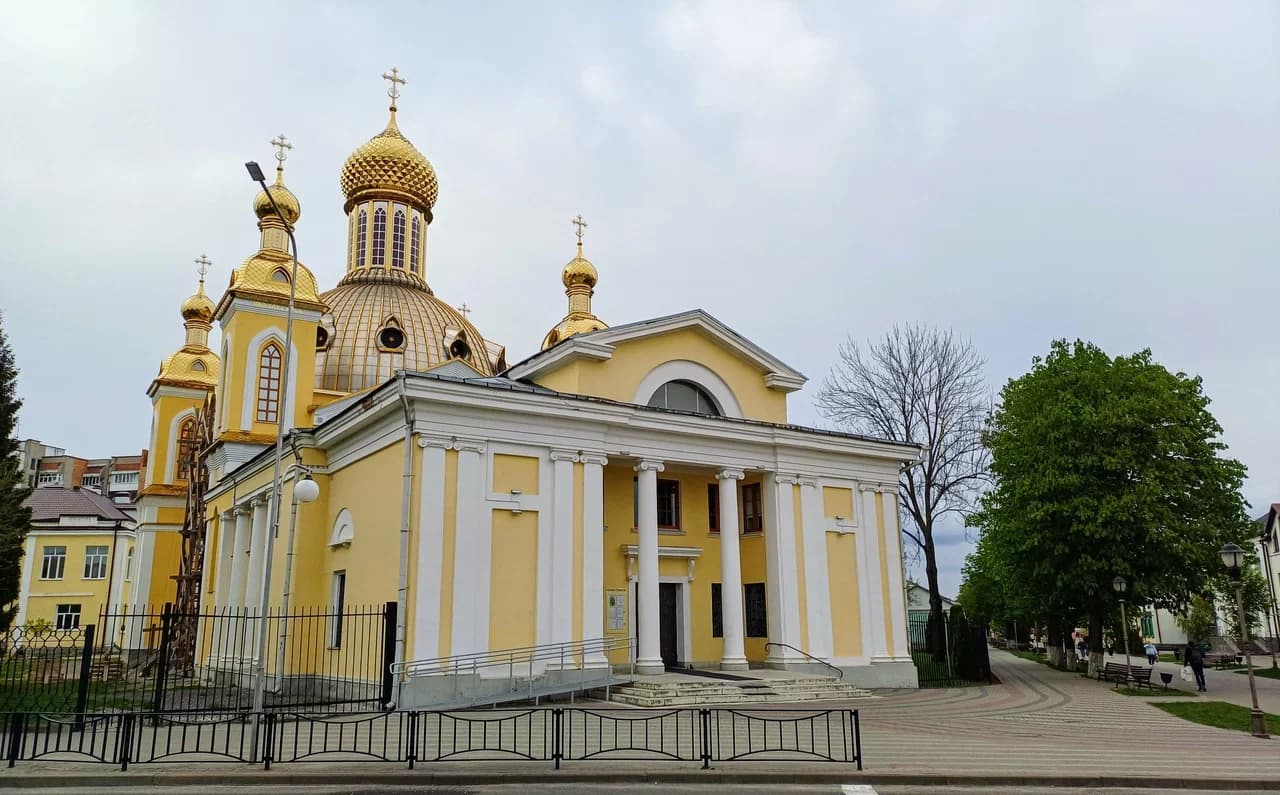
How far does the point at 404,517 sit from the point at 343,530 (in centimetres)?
423

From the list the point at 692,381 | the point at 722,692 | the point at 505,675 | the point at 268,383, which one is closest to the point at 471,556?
the point at 505,675

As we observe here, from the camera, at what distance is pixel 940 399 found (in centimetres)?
3488

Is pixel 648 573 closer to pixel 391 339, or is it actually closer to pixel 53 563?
pixel 391 339

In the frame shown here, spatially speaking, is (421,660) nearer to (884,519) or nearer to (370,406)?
(370,406)

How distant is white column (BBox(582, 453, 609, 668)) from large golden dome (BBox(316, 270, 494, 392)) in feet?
42.9

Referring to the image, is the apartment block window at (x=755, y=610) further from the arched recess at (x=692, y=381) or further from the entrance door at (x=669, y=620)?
the arched recess at (x=692, y=381)

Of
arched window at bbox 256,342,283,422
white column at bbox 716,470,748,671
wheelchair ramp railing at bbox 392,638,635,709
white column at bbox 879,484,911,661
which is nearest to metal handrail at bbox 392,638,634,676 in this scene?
wheelchair ramp railing at bbox 392,638,635,709

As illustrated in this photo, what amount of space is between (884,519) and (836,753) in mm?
14971

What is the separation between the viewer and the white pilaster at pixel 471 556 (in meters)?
19.1

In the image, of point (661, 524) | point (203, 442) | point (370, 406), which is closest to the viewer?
point (370, 406)

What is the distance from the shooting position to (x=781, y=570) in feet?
79.4

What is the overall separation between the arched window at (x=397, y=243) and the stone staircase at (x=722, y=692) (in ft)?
80.2

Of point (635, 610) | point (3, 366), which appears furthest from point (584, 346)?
point (3, 366)

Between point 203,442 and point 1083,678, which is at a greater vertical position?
point 203,442
